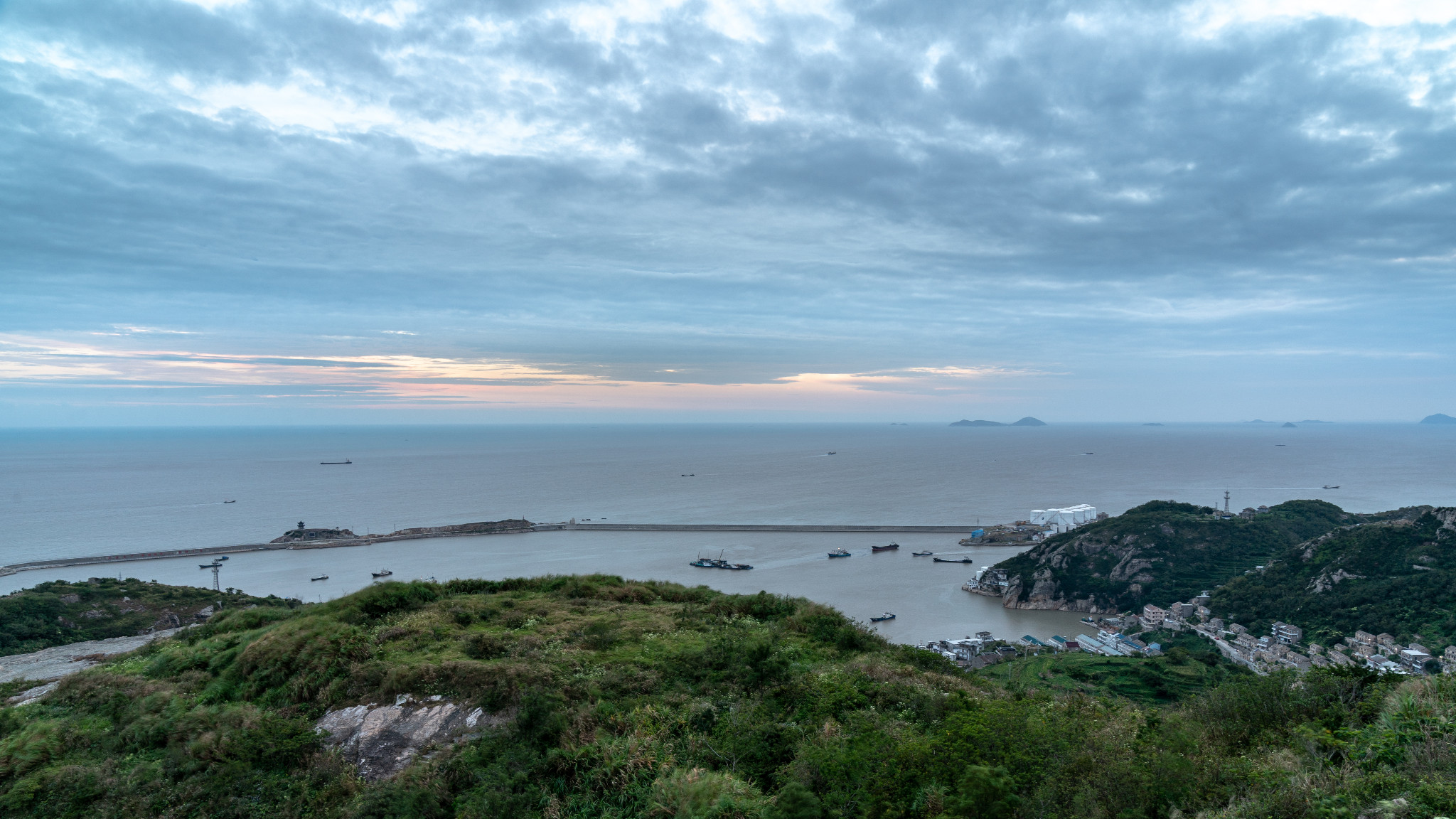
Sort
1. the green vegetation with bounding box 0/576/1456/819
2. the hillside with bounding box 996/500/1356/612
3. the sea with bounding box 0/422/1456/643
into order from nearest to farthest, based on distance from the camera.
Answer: the green vegetation with bounding box 0/576/1456/819 → the hillside with bounding box 996/500/1356/612 → the sea with bounding box 0/422/1456/643

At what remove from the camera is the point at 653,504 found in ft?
280

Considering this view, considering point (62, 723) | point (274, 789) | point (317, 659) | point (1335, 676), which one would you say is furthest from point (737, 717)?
point (62, 723)

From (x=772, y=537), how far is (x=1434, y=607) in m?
46.6

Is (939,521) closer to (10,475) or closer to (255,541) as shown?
(255,541)

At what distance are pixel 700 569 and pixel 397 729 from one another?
144 ft

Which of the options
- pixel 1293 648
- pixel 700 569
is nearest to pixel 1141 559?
pixel 1293 648

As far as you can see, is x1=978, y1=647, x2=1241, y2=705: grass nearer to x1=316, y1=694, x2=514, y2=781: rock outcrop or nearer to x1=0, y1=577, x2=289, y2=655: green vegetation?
x1=316, y1=694, x2=514, y2=781: rock outcrop

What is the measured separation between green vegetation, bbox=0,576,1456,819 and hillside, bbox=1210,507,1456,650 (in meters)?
30.1

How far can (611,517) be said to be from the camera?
247 ft

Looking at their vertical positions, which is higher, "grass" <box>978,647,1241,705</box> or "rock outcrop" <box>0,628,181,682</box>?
"rock outcrop" <box>0,628,181,682</box>

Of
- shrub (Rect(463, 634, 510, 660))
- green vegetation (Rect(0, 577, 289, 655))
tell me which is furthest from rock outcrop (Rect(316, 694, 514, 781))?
green vegetation (Rect(0, 577, 289, 655))

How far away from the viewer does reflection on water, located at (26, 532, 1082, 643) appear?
41.7 metres

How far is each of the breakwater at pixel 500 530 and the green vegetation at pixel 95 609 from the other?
80.4 ft

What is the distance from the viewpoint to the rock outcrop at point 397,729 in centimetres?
841
